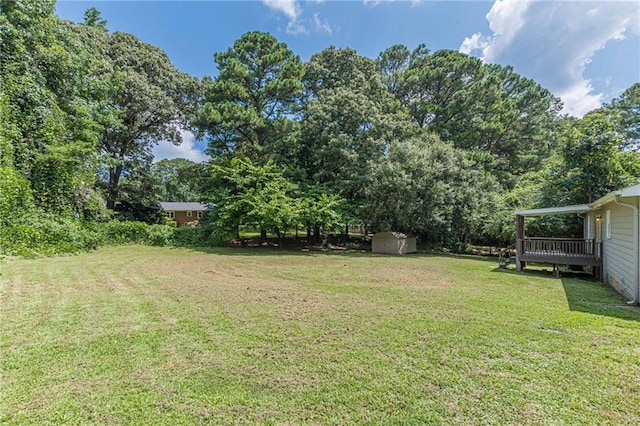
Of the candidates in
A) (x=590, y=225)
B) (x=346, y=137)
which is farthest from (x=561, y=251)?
(x=346, y=137)

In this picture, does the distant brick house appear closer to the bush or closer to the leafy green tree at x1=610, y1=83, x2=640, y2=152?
the bush

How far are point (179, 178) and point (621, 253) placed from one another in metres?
23.4

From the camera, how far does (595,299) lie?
6.28m

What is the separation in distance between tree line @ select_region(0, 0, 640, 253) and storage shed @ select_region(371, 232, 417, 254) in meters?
0.84

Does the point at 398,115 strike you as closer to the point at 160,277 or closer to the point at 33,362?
the point at 160,277

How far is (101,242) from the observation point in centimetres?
1364

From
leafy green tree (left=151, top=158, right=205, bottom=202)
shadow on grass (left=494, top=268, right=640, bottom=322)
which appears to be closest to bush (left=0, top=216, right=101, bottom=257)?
leafy green tree (left=151, top=158, right=205, bottom=202)

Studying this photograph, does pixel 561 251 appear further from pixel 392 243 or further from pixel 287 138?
pixel 287 138

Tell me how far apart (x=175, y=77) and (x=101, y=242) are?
1496 cm

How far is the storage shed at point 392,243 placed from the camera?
1551 centimetres

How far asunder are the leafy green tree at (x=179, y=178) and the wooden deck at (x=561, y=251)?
17.3m

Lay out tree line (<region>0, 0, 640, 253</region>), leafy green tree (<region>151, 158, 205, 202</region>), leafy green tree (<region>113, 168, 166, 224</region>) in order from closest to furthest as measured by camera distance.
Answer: tree line (<region>0, 0, 640, 253</region>) → leafy green tree (<region>151, 158, 205, 202</region>) → leafy green tree (<region>113, 168, 166, 224</region>)

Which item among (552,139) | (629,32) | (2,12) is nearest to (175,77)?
(2,12)

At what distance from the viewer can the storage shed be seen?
15508 millimetres
